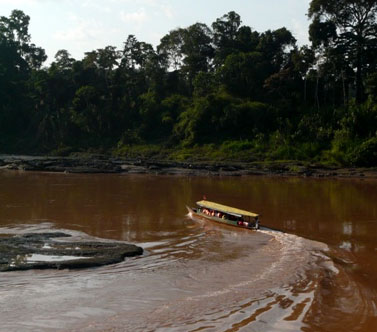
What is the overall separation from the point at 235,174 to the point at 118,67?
31491 millimetres

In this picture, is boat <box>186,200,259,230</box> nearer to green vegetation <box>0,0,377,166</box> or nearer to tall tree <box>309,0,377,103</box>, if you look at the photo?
green vegetation <box>0,0,377,166</box>

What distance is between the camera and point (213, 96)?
48.2 metres

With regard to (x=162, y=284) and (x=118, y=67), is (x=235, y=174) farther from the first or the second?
(x=118, y=67)

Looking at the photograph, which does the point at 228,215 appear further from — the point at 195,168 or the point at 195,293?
the point at 195,168

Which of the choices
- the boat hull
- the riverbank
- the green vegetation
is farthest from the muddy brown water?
the green vegetation

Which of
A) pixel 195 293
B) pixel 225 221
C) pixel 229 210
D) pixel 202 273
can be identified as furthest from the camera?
pixel 229 210

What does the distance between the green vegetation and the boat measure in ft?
76.0

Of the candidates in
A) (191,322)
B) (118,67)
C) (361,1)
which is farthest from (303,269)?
(118,67)

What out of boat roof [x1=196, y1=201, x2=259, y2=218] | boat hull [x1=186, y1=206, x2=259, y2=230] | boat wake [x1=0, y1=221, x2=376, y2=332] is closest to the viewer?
boat wake [x1=0, y1=221, x2=376, y2=332]

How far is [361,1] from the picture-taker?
140 ft

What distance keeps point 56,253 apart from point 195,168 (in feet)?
89.6

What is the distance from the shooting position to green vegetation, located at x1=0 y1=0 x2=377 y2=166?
4284 cm

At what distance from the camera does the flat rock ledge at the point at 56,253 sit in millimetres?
11312

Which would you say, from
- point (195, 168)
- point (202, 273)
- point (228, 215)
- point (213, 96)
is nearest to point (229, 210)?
A: point (228, 215)
